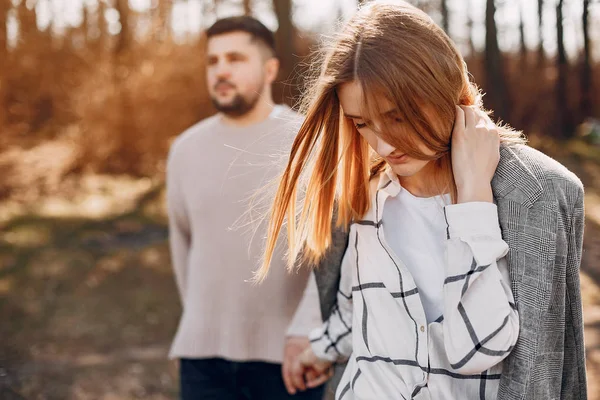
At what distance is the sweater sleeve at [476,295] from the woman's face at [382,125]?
167mm

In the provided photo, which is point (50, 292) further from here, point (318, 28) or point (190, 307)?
point (318, 28)

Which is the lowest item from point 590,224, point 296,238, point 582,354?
point 590,224

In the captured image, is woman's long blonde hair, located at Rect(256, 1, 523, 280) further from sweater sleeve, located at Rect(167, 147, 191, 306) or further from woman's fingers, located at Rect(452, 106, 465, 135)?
sweater sleeve, located at Rect(167, 147, 191, 306)

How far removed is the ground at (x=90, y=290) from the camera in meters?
5.82

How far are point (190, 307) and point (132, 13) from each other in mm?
12763

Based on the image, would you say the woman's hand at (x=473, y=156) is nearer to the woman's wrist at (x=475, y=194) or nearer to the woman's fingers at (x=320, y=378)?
the woman's wrist at (x=475, y=194)

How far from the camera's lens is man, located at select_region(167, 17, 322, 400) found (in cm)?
332

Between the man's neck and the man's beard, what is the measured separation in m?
0.02

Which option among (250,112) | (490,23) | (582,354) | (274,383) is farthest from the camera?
(490,23)

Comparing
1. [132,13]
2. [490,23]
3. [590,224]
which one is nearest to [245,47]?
[490,23]

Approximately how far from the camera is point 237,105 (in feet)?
11.6

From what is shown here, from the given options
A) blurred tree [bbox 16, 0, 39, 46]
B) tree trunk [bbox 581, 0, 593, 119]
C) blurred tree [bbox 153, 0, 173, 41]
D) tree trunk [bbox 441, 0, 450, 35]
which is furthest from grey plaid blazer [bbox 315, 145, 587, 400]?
tree trunk [bbox 581, 0, 593, 119]

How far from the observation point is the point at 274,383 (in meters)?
3.31

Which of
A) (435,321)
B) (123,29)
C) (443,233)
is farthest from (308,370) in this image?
(123,29)
